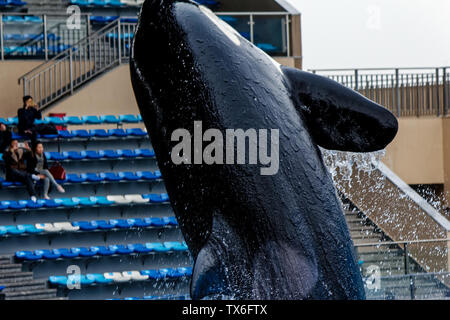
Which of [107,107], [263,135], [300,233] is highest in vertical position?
A: [263,135]

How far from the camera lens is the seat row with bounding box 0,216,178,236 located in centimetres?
1430

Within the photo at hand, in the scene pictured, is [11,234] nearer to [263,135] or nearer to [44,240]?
[44,240]

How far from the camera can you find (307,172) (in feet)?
12.8

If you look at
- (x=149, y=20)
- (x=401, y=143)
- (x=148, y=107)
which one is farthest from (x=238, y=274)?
(x=401, y=143)

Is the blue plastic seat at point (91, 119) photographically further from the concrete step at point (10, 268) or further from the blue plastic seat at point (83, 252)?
the concrete step at point (10, 268)

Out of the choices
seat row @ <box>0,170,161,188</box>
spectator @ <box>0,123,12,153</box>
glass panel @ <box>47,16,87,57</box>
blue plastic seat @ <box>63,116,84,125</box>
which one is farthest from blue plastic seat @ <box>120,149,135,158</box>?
glass panel @ <box>47,16,87,57</box>

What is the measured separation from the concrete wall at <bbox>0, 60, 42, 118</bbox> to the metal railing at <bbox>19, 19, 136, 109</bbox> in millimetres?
187

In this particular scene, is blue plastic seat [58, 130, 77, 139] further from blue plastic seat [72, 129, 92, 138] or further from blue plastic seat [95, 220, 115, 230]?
blue plastic seat [95, 220, 115, 230]

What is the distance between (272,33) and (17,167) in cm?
651

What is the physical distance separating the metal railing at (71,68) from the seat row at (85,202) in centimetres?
353

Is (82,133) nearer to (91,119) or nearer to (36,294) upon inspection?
(91,119)

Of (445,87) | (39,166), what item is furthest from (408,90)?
(39,166)

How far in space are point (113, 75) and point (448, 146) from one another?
24.6 ft

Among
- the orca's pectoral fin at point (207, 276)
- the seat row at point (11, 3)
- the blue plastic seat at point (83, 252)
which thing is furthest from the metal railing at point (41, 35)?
Answer: the orca's pectoral fin at point (207, 276)
